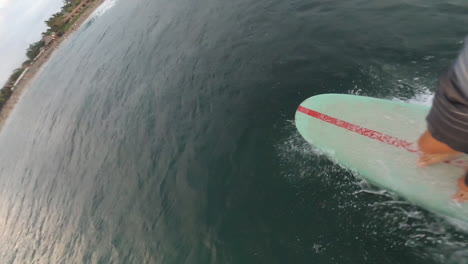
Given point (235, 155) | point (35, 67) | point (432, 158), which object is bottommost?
point (35, 67)

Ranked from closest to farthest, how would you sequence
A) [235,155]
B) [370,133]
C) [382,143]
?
[382,143], [370,133], [235,155]

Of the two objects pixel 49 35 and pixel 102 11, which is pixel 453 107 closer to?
pixel 102 11

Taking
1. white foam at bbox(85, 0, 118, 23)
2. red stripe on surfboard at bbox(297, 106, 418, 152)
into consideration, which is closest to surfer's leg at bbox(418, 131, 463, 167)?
red stripe on surfboard at bbox(297, 106, 418, 152)

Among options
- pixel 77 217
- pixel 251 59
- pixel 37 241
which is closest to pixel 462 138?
pixel 251 59

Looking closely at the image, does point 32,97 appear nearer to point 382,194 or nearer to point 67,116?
point 67,116

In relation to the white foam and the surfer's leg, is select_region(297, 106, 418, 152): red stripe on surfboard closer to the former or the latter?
the surfer's leg

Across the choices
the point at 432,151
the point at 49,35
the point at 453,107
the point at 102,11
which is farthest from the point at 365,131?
the point at 49,35
